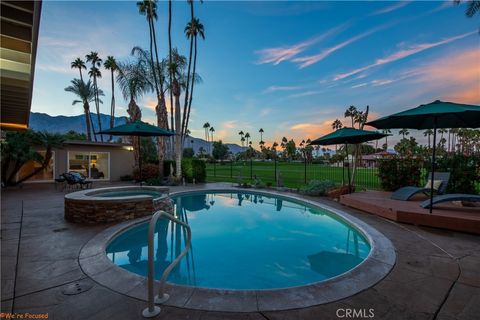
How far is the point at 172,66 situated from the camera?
48.3 ft

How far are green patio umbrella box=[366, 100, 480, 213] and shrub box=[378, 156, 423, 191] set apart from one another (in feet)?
8.08

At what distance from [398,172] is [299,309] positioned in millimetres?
8489

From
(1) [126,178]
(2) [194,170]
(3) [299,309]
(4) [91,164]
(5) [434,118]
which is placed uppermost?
(5) [434,118]

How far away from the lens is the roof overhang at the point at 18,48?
2.68 m

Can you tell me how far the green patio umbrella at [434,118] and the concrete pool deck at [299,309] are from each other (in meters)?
1.91

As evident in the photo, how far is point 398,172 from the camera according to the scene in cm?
858

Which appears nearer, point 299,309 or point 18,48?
point 299,309

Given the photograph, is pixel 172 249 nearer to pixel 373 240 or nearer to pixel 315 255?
pixel 315 255

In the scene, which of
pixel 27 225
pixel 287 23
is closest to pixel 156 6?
pixel 287 23

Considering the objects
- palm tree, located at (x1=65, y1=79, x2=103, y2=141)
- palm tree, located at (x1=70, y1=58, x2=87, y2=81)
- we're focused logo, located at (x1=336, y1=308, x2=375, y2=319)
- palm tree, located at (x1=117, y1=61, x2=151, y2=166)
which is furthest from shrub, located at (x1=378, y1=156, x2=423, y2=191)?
palm tree, located at (x1=70, y1=58, x2=87, y2=81)

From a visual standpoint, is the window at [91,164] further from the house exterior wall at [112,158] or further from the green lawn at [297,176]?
the green lawn at [297,176]

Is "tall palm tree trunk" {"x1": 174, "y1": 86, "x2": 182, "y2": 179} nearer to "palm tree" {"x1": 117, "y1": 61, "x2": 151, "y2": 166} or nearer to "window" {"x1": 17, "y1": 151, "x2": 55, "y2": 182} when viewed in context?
"palm tree" {"x1": 117, "y1": 61, "x2": 151, "y2": 166}

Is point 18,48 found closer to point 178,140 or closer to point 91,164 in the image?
point 178,140

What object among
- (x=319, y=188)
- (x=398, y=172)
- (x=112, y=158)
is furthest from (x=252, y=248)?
(x=112, y=158)
